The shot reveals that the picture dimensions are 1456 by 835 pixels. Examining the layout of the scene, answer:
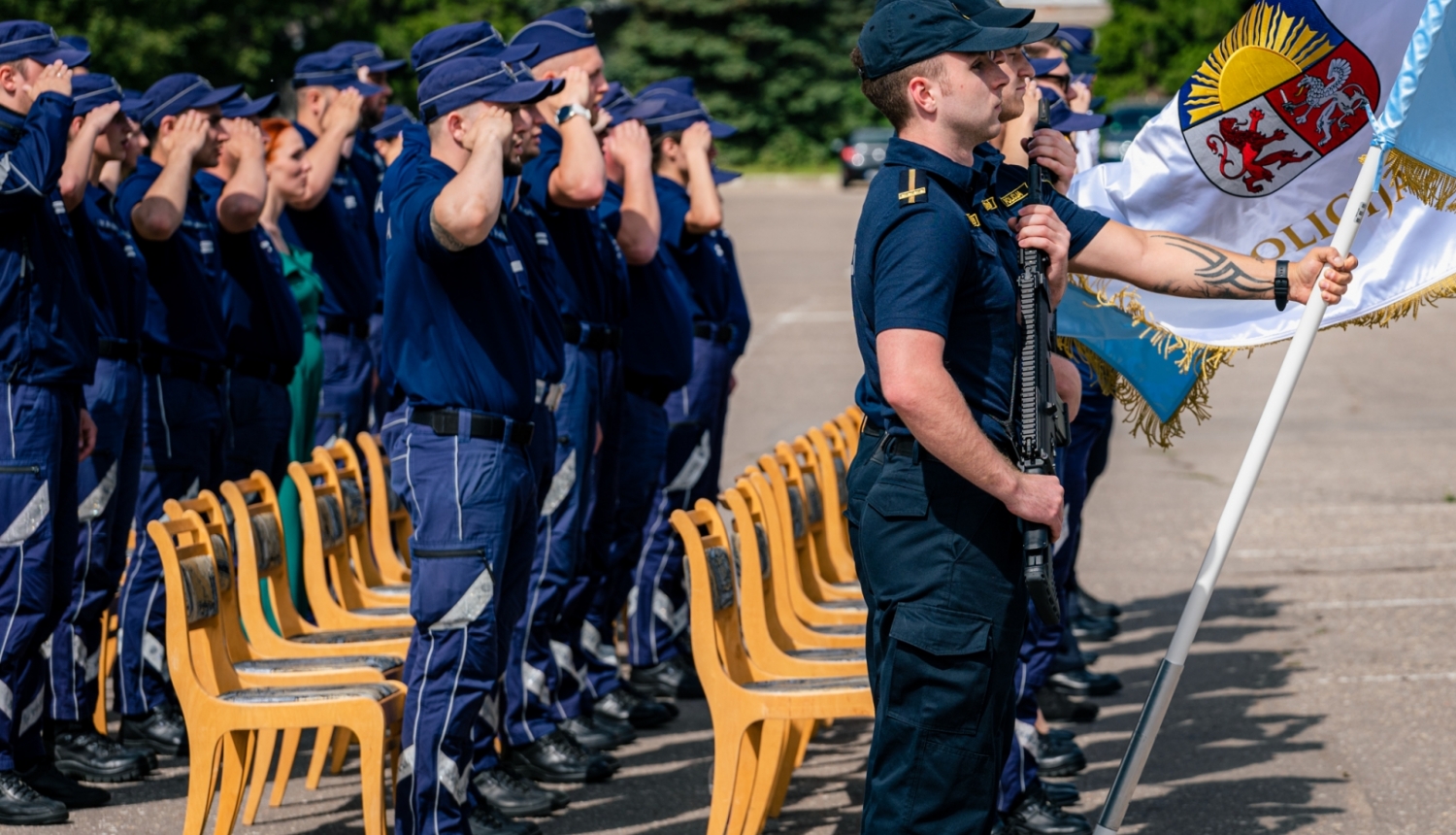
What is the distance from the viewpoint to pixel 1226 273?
3.85 meters

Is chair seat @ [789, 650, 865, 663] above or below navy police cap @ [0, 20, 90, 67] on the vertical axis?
below

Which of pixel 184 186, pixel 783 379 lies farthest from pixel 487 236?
pixel 783 379

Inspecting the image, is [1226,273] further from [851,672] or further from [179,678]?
[179,678]

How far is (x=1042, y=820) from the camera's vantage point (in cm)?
513

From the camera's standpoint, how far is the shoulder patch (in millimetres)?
3432

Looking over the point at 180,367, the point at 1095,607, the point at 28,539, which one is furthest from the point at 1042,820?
the point at 180,367

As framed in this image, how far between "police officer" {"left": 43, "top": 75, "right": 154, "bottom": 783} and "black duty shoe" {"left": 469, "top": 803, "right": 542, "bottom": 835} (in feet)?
4.41

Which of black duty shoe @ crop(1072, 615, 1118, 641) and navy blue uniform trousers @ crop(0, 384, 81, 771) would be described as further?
black duty shoe @ crop(1072, 615, 1118, 641)

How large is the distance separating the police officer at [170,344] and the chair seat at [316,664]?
1.34m

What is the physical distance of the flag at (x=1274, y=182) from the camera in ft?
14.8

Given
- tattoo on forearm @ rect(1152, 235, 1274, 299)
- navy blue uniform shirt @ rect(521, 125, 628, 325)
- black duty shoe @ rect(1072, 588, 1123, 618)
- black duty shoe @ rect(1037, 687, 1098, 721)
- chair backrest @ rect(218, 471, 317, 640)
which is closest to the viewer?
tattoo on forearm @ rect(1152, 235, 1274, 299)

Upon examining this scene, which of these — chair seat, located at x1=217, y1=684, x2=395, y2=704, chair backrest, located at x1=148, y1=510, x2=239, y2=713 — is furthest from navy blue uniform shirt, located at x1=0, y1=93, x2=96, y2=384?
chair seat, located at x1=217, y1=684, x2=395, y2=704

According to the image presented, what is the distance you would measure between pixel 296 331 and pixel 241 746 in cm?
265

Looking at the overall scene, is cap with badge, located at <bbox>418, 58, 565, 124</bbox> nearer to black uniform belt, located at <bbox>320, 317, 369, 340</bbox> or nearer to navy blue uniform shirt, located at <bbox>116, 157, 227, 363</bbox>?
navy blue uniform shirt, located at <bbox>116, 157, 227, 363</bbox>
